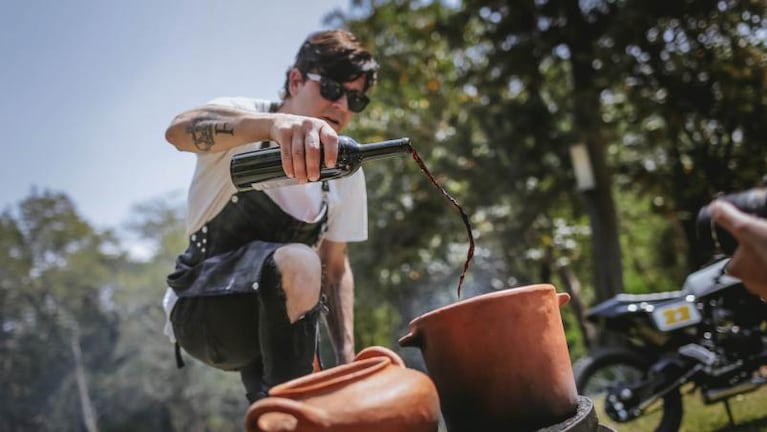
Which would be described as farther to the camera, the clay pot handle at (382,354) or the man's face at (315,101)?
the man's face at (315,101)

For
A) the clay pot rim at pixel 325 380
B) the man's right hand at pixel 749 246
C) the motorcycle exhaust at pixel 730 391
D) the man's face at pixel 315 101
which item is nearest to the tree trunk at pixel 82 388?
the motorcycle exhaust at pixel 730 391

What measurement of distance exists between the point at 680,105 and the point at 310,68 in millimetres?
7407

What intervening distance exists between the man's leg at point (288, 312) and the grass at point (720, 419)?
2651mm

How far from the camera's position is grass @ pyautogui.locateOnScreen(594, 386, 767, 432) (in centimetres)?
366

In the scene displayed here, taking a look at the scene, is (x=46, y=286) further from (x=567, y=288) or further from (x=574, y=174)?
(x=574, y=174)

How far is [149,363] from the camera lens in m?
21.1

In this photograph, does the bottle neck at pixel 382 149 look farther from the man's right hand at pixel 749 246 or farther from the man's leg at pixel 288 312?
the man's right hand at pixel 749 246

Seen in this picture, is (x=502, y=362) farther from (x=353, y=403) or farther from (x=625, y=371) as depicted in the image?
(x=625, y=371)

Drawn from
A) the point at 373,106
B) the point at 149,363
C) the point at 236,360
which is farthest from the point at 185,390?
the point at 236,360

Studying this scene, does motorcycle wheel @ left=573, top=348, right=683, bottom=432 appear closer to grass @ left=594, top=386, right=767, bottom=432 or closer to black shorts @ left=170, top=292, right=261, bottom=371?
grass @ left=594, top=386, right=767, bottom=432

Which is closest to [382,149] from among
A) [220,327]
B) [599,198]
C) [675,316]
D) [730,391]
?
[220,327]

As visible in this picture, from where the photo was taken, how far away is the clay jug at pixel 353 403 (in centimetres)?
97

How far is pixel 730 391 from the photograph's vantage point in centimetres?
376

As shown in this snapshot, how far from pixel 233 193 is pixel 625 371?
11.0 feet
